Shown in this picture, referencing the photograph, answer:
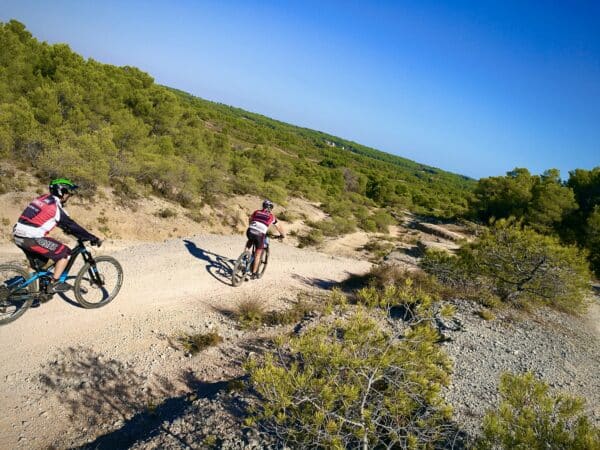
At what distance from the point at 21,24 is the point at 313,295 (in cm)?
2458

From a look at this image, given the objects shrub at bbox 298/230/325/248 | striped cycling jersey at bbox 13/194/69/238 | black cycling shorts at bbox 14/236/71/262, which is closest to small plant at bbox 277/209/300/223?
shrub at bbox 298/230/325/248

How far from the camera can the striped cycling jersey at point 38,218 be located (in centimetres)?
513

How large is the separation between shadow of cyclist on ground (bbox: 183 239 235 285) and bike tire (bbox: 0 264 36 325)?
4309 millimetres

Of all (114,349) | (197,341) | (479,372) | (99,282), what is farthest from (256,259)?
→ (479,372)

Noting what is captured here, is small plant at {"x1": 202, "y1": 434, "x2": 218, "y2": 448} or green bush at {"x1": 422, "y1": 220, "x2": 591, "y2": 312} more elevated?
green bush at {"x1": 422, "y1": 220, "x2": 591, "y2": 312}

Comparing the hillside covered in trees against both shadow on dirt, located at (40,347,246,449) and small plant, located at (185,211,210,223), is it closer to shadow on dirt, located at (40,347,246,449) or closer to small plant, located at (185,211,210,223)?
small plant, located at (185,211,210,223)

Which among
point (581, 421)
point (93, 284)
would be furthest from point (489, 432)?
point (93, 284)

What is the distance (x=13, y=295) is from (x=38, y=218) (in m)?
1.37

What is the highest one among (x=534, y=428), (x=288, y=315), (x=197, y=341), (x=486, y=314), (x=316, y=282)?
(x=534, y=428)

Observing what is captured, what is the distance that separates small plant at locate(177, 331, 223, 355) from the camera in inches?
245

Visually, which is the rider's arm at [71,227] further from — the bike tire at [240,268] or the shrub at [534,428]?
the shrub at [534,428]

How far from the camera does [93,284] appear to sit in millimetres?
6918

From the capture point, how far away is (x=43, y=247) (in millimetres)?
5355

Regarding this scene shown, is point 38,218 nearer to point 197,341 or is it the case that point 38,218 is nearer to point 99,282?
point 99,282
